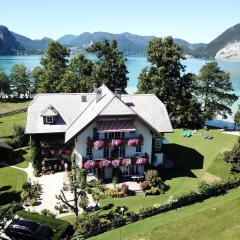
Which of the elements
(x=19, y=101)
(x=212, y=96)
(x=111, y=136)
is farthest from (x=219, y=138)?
(x=19, y=101)

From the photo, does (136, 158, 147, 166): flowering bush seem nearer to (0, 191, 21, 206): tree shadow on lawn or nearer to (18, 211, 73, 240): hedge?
(18, 211, 73, 240): hedge

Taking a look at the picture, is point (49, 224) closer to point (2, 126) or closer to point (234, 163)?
point (234, 163)

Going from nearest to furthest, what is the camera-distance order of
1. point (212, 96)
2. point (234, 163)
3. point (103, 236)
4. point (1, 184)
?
point (103, 236), point (1, 184), point (234, 163), point (212, 96)

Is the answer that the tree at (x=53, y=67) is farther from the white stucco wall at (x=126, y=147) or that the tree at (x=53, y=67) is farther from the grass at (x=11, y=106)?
the white stucco wall at (x=126, y=147)

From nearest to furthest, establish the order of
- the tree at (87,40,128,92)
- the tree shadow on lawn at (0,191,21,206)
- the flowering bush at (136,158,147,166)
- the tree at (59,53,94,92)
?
1. the tree shadow on lawn at (0,191,21,206)
2. the flowering bush at (136,158,147,166)
3. the tree at (87,40,128,92)
4. the tree at (59,53,94,92)

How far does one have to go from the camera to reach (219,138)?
69.4m

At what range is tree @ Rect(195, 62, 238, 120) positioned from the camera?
81.5m

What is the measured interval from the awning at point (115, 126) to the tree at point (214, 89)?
118ft

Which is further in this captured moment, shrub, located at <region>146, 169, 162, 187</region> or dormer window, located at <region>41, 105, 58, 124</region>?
dormer window, located at <region>41, 105, 58, 124</region>

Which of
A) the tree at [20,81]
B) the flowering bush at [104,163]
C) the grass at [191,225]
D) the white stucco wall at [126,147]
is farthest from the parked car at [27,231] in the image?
the tree at [20,81]

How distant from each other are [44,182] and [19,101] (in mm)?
70717

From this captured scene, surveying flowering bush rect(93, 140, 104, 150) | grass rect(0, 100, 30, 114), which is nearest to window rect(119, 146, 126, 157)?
flowering bush rect(93, 140, 104, 150)

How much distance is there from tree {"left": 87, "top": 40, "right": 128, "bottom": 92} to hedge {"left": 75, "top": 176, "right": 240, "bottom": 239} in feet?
147

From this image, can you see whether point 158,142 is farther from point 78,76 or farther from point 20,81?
point 20,81
